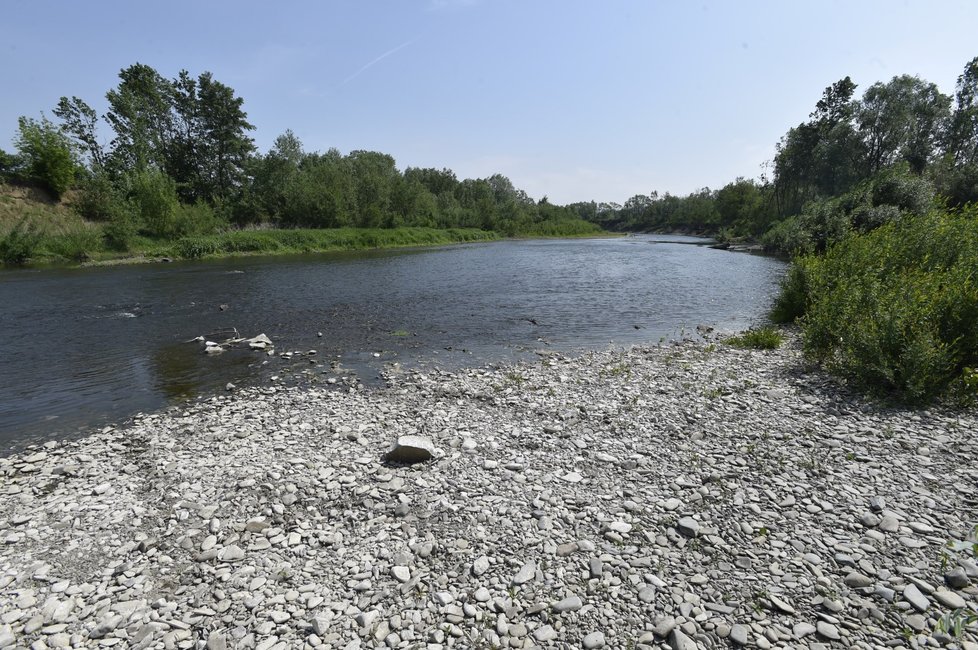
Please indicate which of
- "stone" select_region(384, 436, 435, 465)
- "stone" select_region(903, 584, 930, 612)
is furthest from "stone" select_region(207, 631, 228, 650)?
"stone" select_region(903, 584, 930, 612)

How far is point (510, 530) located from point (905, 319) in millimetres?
10917

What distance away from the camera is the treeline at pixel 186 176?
204ft

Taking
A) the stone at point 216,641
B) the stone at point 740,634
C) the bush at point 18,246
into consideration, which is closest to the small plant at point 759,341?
the stone at point 740,634

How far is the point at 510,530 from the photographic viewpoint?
652 centimetres

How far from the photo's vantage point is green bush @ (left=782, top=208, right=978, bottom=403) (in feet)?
32.7

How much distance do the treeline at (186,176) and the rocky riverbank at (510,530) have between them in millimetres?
61632

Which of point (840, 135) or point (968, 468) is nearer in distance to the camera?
point (968, 468)

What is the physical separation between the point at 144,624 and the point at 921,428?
13.2 meters

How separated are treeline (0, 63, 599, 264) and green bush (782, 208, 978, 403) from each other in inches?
2733

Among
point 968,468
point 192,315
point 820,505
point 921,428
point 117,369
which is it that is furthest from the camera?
point 192,315

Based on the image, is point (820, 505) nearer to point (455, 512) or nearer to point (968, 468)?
point (968, 468)

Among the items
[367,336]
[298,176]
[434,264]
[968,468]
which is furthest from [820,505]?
[298,176]

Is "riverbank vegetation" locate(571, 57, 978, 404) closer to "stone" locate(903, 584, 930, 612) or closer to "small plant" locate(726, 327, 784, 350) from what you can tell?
"small plant" locate(726, 327, 784, 350)

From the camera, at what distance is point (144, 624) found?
5.12 meters
